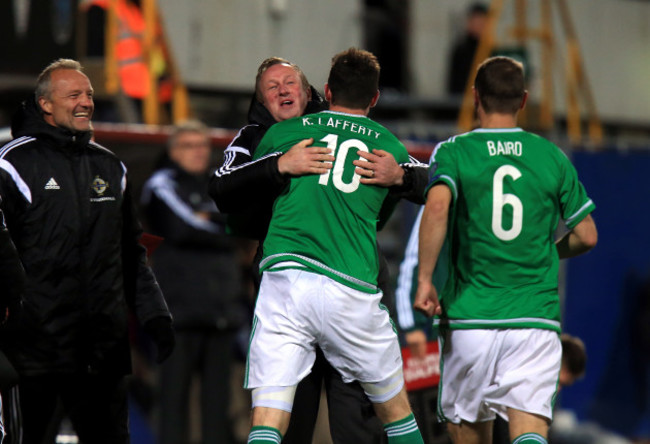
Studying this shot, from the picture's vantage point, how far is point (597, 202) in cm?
1200

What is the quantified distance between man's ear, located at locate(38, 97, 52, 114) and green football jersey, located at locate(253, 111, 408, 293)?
1101 mm

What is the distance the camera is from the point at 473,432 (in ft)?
20.2

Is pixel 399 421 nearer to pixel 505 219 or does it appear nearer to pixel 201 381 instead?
pixel 505 219

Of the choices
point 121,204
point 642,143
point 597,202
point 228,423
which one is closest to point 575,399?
point 597,202

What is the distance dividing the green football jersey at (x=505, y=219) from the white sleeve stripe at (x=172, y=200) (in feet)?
10.7

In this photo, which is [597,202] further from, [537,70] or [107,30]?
[537,70]

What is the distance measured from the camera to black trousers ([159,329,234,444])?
9.01 m

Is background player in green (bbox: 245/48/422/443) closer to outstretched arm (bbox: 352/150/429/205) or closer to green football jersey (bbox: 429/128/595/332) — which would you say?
outstretched arm (bbox: 352/150/429/205)

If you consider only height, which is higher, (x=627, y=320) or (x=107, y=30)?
(x=107, y=30)

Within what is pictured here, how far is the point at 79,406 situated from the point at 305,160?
5.37 feet

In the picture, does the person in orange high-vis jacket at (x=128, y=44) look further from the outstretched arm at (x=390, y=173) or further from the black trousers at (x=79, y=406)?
the outstretched arm at (x=390, y=173)

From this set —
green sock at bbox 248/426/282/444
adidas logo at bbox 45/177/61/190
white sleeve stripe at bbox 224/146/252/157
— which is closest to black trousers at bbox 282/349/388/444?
green sock at bbox 248/426/282/444

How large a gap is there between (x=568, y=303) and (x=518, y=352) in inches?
231

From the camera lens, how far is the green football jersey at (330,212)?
5617 mm
